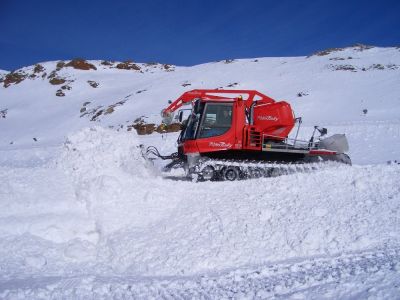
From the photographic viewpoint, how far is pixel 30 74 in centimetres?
4988

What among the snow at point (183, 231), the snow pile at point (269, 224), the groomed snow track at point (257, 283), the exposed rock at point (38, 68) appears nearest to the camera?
the groomed snow track at point (257, 283)

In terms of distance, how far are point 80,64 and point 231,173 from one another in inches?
1787

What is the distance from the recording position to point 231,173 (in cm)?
1036

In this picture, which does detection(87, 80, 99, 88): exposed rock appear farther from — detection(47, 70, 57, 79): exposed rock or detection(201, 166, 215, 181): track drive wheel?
detection(201, 166, 215, 181): track drive wheel

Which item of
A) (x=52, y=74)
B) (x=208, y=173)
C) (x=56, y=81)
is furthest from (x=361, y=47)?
(x=208, y=173)

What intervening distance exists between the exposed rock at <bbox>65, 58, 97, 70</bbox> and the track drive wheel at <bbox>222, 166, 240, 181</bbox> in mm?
44578

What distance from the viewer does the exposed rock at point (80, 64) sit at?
167 feet

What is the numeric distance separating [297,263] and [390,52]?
41734 mm

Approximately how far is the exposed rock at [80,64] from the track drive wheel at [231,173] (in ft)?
146

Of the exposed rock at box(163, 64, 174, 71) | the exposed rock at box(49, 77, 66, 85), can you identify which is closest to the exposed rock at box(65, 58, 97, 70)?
the exposed rock at box(49, 77, 66, 85)

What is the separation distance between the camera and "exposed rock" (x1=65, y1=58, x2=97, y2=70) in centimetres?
5091

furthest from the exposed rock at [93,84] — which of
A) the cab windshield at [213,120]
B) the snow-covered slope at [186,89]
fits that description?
the cab windshield at [213,120]

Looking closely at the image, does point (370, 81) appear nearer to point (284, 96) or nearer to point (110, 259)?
point (284, 96)

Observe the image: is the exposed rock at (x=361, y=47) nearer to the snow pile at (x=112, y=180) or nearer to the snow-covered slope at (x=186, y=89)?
the snow-covered slope at (x=186, y=89)
